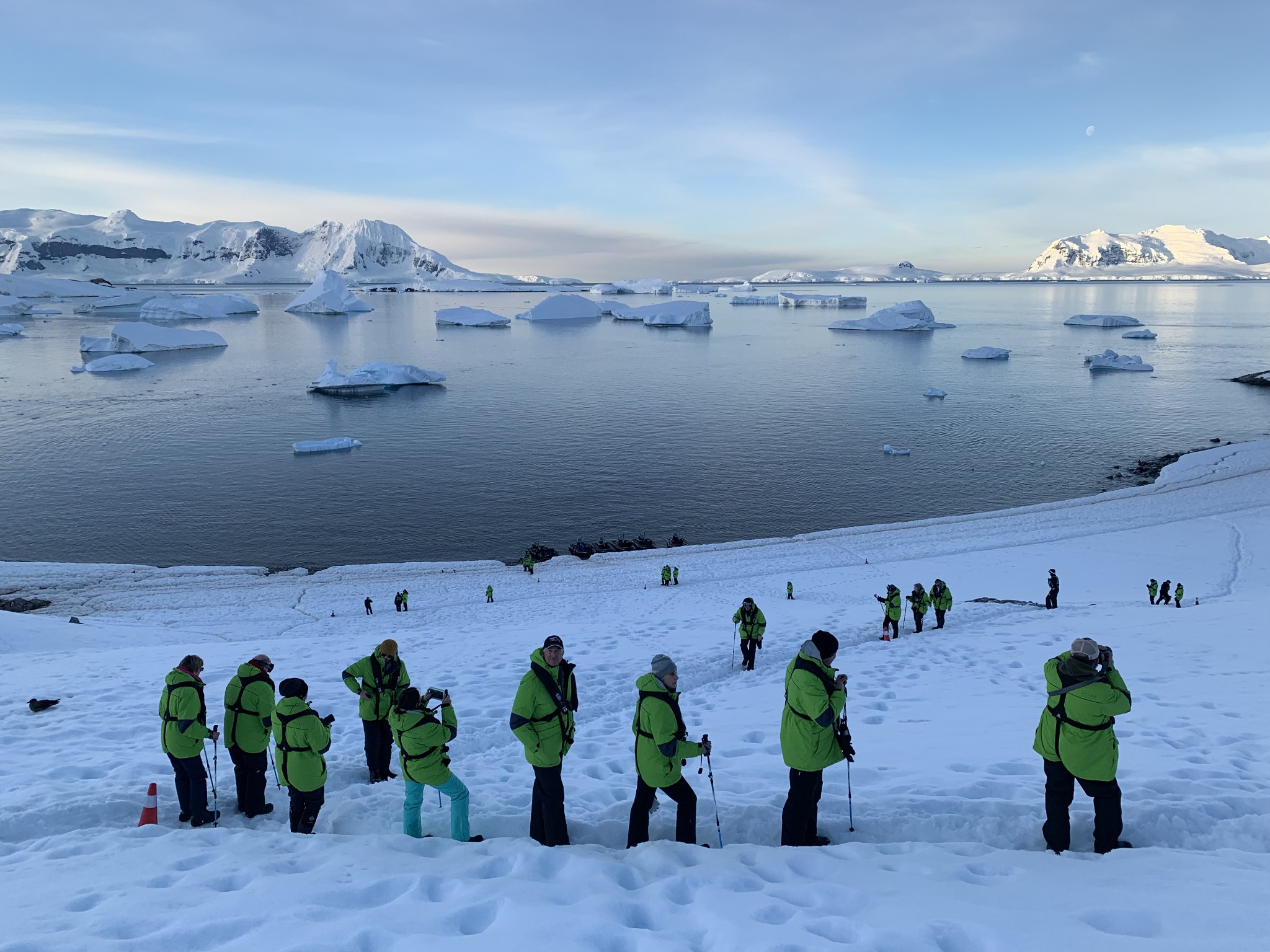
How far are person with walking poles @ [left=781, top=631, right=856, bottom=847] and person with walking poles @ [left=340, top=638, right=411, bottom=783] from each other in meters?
4.26

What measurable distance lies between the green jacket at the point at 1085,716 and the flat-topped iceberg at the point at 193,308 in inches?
6634

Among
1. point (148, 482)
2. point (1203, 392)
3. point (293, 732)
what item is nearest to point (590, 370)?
point (148, 482)

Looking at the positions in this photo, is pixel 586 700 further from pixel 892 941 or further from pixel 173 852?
pixel 892 941

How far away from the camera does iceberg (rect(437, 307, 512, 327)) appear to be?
5620 inches

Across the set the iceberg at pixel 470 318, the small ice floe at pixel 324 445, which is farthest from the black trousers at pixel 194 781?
the iceberg at pixel 470 318

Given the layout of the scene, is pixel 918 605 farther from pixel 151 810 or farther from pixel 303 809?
pixel 151 810

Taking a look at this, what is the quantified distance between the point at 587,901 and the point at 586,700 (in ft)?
20.0

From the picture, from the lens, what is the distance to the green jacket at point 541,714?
5.83 metres

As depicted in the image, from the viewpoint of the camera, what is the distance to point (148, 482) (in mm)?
40719

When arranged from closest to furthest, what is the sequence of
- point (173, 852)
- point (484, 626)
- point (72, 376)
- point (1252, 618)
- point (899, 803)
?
point (173, 852) → point (899, 803) → point (1252, 618) → point (484, 626) → point (72, 376)

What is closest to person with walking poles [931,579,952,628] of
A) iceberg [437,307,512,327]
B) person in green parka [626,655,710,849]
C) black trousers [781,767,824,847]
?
black trousers [781,767,824,847]

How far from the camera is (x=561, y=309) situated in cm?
15625

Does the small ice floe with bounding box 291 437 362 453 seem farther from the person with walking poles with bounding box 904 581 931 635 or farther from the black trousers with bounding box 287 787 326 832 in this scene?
the black trousers with bounding box 287 787 326 832

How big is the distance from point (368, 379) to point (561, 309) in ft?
296
